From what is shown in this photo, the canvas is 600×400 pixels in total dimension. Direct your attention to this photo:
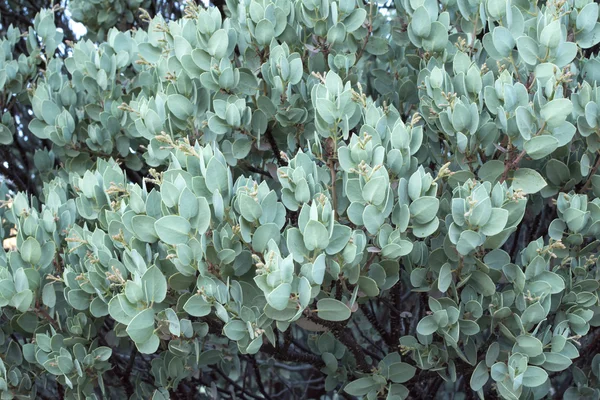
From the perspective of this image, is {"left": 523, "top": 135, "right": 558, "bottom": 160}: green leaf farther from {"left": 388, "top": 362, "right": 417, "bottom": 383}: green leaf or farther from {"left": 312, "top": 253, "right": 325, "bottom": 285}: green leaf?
{"left": 388, "top": 362, "right": 417, "bottom": 383}: green leaf

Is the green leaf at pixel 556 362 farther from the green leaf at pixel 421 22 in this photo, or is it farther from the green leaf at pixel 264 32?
the green leaf at pixel 264 32

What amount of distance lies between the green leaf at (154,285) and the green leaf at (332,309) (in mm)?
469

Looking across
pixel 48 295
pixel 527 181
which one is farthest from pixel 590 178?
pixel 48 295

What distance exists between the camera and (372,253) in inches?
85.2

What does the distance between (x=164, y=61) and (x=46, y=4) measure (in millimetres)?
2446

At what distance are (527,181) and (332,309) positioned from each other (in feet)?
2.57

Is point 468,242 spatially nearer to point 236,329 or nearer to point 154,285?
point 236,329

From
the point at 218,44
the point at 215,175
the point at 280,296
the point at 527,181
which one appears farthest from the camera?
the point at 218,44

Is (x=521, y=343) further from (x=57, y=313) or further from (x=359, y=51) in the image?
(x=57, y=313)

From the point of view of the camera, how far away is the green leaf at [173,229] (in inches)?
77.4

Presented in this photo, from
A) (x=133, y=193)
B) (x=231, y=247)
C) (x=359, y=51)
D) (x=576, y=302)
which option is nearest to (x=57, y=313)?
(x=133, y=193)

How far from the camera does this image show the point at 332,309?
6.73 ft

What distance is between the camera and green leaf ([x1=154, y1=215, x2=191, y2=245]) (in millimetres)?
1967

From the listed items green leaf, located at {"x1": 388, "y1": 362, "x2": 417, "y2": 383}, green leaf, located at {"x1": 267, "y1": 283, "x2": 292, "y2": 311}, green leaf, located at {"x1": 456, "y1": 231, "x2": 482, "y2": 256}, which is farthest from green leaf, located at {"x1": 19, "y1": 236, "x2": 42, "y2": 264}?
green leaf, located at {"x1": 456, "y1": 231, "x2": 482, "y2": 256}
